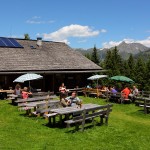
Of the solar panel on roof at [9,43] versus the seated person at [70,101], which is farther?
the solar panel on roof at [9,43]

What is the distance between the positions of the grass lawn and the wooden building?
31.7ft

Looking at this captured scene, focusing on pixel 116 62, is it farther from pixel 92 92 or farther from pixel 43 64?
pixel 92 92

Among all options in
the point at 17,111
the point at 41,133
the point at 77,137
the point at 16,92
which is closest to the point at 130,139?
the point at 77,137

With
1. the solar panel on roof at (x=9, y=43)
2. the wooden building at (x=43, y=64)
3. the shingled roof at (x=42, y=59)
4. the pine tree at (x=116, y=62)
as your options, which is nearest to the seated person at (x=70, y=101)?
the wooden building at (x=43, y=64)

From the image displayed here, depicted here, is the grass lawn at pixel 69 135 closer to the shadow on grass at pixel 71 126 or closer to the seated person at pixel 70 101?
the shadow on grass at pixel 71 126

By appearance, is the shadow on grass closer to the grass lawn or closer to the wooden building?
the grass lawn

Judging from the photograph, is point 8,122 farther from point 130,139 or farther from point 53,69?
point 53,69

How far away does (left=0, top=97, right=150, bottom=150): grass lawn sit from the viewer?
10.4 metres

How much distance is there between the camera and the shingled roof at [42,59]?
84.7ft

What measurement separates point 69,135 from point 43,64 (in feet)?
54.2

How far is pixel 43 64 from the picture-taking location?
27.7 meters

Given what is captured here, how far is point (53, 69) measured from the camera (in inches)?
1075

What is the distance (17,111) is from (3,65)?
8332 mm

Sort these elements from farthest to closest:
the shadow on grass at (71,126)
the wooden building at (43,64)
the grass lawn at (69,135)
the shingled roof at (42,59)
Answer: the shingled roof at (42,59) → the wooden building at (43,64) → the shadow on grass at (71,126) → the grass lawn at (69,135)
